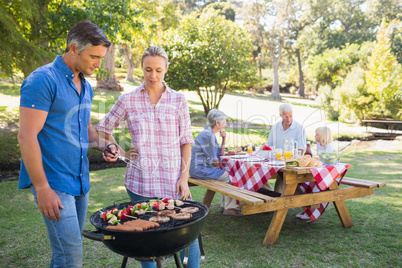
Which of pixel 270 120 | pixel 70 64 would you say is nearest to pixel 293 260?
pixel 70 64

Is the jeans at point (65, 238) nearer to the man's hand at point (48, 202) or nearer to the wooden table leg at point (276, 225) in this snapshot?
the man's hand at point (48, 202)

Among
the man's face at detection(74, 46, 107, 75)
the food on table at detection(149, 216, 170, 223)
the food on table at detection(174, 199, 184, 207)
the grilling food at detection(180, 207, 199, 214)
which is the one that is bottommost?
the food on table at detection(149, 216, 170, 223)

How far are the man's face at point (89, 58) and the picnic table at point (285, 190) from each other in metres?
2.38

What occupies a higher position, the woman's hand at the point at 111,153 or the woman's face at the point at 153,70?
the woman's face at the point at 153,70

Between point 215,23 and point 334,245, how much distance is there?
12620 mm

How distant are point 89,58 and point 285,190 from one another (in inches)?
116

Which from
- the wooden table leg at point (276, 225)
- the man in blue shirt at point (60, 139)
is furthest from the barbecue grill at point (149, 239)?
the wooden table leg at point (276, 225)

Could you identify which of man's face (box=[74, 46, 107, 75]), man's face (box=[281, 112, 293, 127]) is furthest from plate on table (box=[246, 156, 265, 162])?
man's face (box=[74, 46, 107, 75])

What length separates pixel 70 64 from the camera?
1951 millimetres

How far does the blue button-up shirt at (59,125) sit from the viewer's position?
5.67ft

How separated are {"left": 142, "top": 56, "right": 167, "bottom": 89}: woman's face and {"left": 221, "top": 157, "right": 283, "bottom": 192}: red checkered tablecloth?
2.18 m

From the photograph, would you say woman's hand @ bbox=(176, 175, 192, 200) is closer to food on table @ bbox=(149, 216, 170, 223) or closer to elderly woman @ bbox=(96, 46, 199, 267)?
elderly woman @ bbox=(96, 46, 199, 267)

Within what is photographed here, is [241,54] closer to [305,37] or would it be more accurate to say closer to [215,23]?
[215,23]

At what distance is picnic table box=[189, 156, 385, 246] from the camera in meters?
3.88
